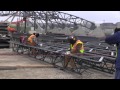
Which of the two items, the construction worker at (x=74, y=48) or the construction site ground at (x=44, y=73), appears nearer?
the construction site ground at (x=44, y=73)

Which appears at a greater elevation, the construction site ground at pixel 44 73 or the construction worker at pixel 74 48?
the construction worker at pixel 74 48

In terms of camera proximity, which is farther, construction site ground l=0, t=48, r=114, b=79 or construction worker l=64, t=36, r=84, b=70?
construction worker l=64, t=36, r=84, b=70

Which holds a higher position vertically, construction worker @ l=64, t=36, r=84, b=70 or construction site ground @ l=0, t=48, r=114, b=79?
construction worker @ l=64, t=36, r=84, b=70

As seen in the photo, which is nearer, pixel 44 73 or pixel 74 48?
pixel 44 73

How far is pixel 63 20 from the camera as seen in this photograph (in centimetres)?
3744

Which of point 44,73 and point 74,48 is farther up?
point 74,48

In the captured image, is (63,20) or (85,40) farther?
(63,20)
